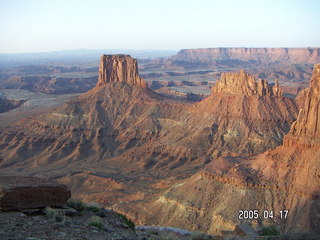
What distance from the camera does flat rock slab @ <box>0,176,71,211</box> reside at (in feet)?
53.8

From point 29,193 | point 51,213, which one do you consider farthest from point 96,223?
point 29,193

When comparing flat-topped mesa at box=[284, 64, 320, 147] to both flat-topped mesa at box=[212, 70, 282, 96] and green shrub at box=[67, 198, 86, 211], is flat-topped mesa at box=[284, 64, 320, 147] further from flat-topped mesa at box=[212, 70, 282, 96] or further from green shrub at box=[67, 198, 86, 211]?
flat-topped mesa at box=[212, 70, 282, 96]

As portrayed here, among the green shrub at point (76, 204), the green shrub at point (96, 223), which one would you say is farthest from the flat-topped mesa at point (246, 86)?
the green shrub at point (96, 223)

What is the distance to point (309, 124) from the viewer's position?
39562 mm

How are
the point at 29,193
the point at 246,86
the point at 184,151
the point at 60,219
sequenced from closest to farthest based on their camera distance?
the point at 60,219 → the point at 29,193 → the point at 184,151 → the point at 246,86

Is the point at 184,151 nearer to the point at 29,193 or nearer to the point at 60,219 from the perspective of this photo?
the point at 29,193

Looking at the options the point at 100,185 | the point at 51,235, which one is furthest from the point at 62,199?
the point at 100,185

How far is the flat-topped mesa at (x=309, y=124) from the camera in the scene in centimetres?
3847

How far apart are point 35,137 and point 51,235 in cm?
6780

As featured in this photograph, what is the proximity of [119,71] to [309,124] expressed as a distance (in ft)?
192

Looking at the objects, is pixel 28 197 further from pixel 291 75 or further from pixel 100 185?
pixel 291 75

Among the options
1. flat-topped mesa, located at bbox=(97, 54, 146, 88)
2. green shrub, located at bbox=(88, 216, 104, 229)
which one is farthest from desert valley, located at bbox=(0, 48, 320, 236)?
green shrub, located at bbox=(88, 216, 104, 229)

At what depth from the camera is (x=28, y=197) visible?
1686 cm

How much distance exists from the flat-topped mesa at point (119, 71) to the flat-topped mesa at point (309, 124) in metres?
52.4
